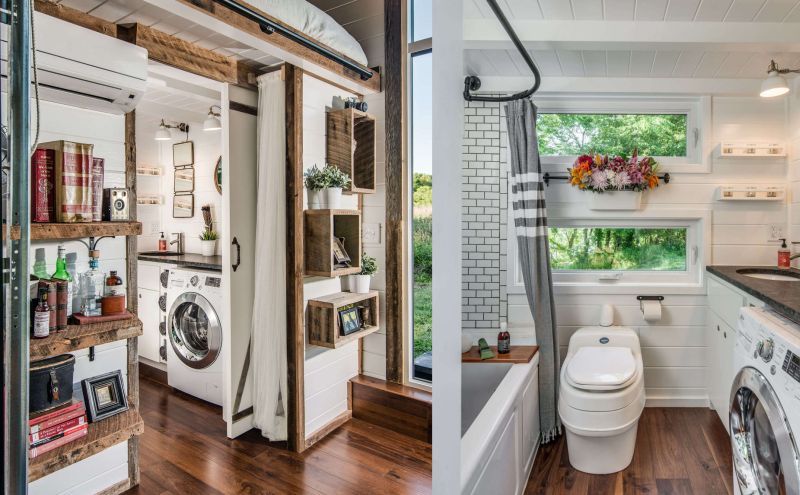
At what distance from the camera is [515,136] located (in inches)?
92.4

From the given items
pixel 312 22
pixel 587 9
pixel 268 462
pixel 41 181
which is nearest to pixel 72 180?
pixel 41 181

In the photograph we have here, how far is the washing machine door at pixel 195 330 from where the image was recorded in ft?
9.48

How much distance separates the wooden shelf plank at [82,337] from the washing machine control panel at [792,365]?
7.60 ft

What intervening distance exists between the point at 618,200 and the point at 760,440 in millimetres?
1548

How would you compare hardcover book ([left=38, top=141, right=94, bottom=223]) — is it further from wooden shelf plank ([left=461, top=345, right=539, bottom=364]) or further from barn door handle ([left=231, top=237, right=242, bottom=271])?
wooden shelf plank ([left=461, top=345, right=539, bottom=364])

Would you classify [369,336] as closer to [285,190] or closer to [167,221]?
[285,190]

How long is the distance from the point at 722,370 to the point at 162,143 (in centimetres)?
472

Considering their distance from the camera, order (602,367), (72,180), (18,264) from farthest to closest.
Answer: (602,367) → (72,180) → (18,264)

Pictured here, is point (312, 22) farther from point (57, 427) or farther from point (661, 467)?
point (661, 467)

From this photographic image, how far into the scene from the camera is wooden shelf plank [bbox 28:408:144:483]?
5.38 feet

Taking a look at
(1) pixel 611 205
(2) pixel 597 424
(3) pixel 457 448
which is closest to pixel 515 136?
(1) pixel 611 205

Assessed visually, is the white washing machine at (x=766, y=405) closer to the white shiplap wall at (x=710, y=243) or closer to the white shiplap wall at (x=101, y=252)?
the white shiplap wall at (x=710, y=243)

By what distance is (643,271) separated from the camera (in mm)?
2959

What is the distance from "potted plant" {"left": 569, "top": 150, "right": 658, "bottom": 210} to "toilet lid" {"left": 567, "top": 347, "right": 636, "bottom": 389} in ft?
2.94
